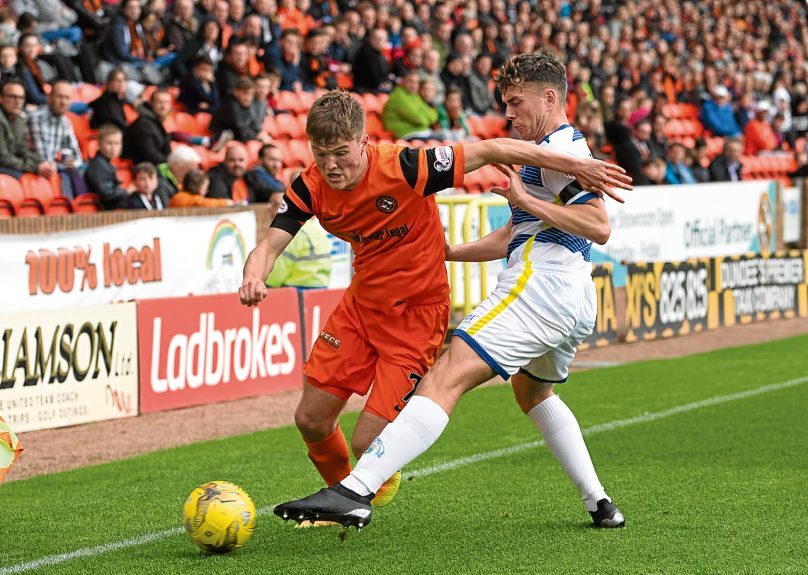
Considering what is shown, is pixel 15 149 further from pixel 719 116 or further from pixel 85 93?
pixel 719 116

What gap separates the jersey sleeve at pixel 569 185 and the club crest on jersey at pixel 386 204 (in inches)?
24.9

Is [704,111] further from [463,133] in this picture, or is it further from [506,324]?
[506,324]

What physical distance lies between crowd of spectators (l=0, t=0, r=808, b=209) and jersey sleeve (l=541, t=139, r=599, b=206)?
6.82 m

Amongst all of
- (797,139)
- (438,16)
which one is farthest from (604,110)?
(797,139)

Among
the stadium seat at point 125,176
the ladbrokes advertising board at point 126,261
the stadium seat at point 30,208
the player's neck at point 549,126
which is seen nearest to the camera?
the player's neck at point 549,126

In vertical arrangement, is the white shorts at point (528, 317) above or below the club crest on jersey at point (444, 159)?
below

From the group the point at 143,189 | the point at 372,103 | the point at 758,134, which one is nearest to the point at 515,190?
the point at 143,189

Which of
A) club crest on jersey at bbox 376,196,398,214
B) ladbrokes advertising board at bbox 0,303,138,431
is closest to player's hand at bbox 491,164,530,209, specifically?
club crest on jersey at bbox 376,196,398,214

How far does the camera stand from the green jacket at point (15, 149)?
444 inches

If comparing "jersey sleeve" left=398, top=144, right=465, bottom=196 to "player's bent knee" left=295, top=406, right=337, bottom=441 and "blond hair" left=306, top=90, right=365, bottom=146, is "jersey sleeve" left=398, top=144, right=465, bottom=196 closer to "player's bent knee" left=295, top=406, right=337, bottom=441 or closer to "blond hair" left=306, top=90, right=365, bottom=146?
"blond hair" left=306, top=90, right=365, bottom=146

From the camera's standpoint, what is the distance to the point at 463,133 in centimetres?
1756

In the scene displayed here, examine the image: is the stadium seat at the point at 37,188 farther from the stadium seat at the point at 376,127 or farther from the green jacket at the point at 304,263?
the stadium seat at the point at 376,127

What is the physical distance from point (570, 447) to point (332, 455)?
105 centimetres

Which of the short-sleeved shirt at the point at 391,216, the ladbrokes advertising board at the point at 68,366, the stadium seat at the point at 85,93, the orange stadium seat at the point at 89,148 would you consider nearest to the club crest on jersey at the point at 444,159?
the short-sleeved shirt at the point at 391,216
